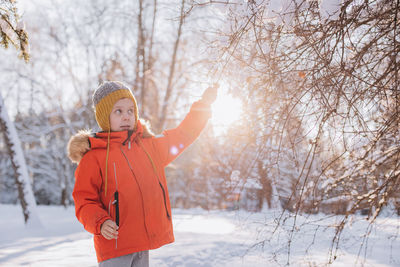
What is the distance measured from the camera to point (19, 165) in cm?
729

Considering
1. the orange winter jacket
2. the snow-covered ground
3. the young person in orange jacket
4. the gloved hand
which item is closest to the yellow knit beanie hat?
the young person in orange jacket

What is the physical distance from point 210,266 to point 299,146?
63.4 inches

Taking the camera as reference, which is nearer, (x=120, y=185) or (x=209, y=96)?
(x=120, y=185)

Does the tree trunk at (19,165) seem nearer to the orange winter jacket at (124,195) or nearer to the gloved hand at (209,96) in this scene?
the orange winter jacket at (124,195)

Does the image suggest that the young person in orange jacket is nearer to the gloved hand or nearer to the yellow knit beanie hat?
the yellow knit beanie hat

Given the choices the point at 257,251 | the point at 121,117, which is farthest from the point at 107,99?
the point at 257,251

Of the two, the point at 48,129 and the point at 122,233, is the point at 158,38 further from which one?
the point at 122,233

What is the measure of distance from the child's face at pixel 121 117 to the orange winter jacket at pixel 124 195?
68 mm

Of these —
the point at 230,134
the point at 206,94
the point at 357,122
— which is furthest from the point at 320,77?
the point at 230,134

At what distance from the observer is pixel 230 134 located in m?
3.15

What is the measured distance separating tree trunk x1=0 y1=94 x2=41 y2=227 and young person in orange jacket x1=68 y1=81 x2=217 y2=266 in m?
6.05

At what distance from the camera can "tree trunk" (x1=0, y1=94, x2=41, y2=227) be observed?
7.07 meters

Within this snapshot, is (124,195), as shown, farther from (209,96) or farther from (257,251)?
(257,251)

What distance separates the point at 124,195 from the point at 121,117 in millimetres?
520
